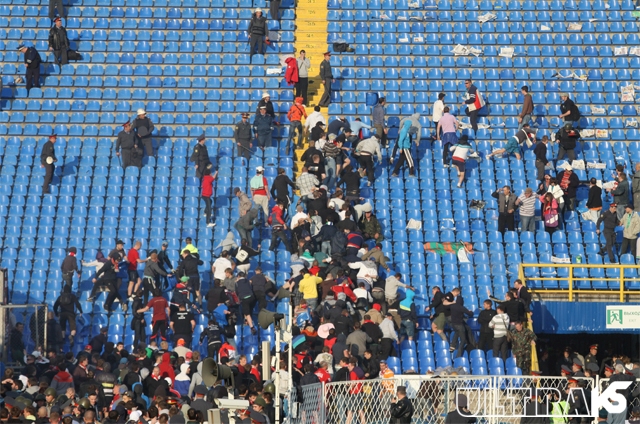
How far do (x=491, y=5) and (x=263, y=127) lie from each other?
930cm

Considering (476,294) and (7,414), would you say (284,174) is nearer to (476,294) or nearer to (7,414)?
(476,294)

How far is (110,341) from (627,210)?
13.0 meters

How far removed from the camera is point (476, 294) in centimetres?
3312

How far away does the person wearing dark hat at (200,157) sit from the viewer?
35719 millimetres

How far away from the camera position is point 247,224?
110 feet

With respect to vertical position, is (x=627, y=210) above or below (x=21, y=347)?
above

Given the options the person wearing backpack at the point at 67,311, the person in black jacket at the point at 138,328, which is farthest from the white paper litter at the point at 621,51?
the person wearing backpack at the point at 67,311

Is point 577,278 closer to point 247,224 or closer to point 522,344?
point 522,344

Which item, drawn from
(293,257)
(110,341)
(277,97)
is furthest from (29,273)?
(277,97)

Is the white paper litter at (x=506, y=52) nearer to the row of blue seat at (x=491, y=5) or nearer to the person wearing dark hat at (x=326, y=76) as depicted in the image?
the row of blue seat at (x=491, y=5)

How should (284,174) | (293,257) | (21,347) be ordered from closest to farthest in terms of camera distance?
(21,347) < (293,257) < (284,174)

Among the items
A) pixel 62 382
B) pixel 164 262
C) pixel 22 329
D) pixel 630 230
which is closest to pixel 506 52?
pixel 630 230

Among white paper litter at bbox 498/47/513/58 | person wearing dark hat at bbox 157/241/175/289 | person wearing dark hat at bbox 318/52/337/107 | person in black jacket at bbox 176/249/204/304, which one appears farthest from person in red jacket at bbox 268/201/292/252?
white paper litter at bbox 498/47/513/58

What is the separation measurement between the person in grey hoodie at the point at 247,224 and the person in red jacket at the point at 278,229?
53 centimetres
